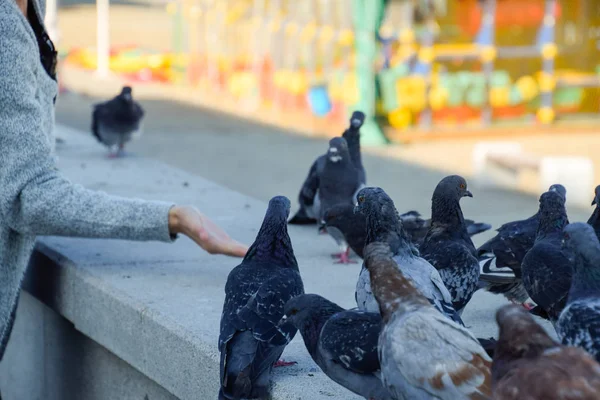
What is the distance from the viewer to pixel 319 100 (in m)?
14.0

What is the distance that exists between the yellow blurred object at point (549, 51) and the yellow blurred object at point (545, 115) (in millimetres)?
749

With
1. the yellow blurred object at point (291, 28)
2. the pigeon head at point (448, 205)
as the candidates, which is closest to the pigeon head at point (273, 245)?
the pigeon head at point (448, 205)

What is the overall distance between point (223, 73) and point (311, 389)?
14238 millimetres

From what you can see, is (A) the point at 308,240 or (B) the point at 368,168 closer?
(A) the point at 308,240

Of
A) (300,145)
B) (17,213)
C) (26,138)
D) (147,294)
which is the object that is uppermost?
(26,138)

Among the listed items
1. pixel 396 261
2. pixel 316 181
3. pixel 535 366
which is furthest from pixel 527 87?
pixel 535 366

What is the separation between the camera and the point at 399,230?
331cm

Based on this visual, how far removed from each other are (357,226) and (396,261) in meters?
1.62

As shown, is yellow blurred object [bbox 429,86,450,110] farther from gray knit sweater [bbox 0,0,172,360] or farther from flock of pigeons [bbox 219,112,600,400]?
gray knit sweater [bbox 0,0,172,360]

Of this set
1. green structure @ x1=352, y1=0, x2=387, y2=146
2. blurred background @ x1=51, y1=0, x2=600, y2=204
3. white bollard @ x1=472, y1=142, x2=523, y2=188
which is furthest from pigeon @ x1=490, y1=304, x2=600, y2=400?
green structure @ x1=352, y1=0, x2=387, y2=146

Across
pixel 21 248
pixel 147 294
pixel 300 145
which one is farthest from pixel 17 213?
pixel 300 145

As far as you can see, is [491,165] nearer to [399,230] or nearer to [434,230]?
[434,230]

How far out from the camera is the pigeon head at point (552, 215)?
3.68 metres

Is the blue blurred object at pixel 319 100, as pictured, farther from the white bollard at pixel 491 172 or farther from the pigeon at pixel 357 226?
the pigeon at pixel 357 226
